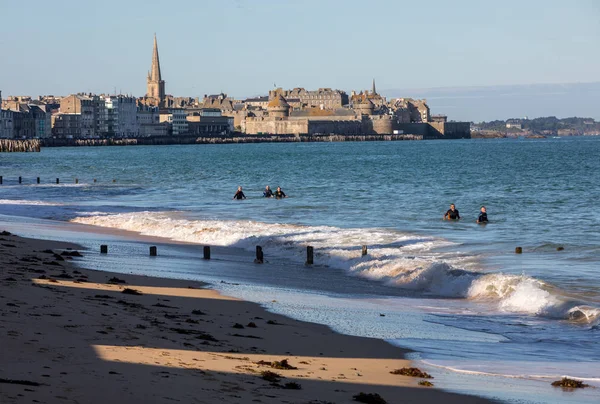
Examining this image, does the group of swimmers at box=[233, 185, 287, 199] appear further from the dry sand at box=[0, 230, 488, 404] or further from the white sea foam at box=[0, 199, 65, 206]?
the dry sand at box=[0, 230, 488, 404]

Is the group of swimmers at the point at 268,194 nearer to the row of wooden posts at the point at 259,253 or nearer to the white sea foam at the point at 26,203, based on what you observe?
the white sea foam at the point at 26,203

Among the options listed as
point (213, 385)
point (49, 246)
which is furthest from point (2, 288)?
point (49, 246)

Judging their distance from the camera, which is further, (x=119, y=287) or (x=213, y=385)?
(x=119, y=287)

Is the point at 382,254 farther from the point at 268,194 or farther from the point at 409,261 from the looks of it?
the point at 268,194

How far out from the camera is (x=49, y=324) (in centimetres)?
1069

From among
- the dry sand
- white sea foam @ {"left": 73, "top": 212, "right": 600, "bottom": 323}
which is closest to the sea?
white sea foam @ {"left": 73, "top": 212, "right": 600, "bottom": 323}

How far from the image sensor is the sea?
39.5ft

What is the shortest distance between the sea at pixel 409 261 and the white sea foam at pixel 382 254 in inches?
1.6

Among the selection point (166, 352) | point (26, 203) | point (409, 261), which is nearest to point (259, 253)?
point (409, 261)

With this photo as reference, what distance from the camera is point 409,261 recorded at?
20750 millimetres

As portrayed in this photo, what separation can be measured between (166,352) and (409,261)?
11.3m

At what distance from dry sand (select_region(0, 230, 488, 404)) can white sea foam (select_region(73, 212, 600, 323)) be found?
4.48 metres

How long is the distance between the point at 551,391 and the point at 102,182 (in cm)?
5550

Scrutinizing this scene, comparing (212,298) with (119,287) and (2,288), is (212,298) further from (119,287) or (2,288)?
(2,288)
